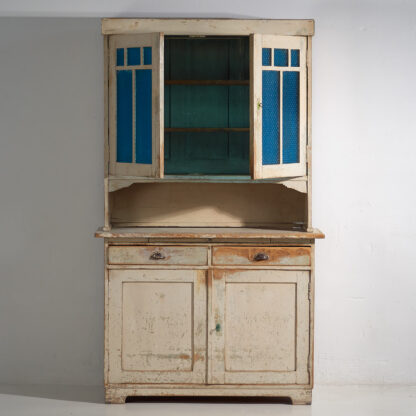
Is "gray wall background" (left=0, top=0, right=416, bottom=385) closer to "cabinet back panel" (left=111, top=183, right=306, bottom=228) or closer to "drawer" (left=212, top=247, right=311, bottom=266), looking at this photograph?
"cabinet back panel" (left=111, top=183, right=306, bottom=228)

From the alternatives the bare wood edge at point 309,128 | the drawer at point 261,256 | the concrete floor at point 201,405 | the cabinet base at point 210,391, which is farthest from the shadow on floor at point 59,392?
the bare wood edge at point 309,128

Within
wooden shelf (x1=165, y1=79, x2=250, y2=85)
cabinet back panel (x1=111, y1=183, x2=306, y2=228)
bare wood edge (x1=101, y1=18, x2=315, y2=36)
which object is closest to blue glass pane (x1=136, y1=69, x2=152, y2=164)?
bare wood edge (x1=101, y1=18, x2=315, y2=36)

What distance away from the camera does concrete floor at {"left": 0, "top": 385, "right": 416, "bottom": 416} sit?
412 centimetres

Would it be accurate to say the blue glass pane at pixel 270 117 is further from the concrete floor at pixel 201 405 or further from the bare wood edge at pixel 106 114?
the concrete floor at pixel 201 405

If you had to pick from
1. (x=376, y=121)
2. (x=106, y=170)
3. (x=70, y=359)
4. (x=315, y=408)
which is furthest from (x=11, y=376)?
(x=376, y=121)

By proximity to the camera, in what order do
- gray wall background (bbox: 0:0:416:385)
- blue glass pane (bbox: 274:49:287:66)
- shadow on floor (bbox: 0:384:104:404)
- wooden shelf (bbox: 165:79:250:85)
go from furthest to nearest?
1. gray wall background (bbox: 0:0:416:385)
2. wooden shelf (bbox: 165:79:250:85)
3. shadow on floor (bbox: 0:384:104:404)
4. blue glass pane (bbox: 274:49:287:66)

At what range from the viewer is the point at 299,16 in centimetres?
464

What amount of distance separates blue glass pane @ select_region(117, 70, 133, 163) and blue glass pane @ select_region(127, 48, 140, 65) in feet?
0.22

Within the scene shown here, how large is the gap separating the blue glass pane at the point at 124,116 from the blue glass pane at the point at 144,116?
54mm

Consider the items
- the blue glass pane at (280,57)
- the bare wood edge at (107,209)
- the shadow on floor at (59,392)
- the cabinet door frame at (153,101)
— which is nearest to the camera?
the cabinet door frame at (153,101)

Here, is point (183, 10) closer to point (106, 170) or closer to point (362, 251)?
point (106, 170)

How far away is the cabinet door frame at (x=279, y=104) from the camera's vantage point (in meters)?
4.06

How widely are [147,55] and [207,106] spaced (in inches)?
28.4

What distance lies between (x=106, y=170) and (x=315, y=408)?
77.5 inches
